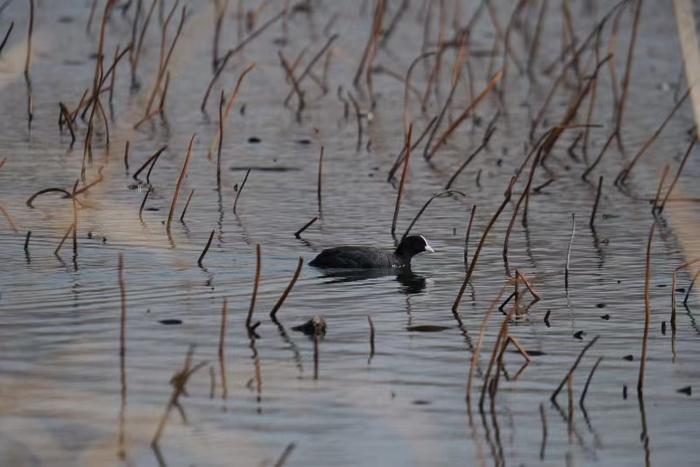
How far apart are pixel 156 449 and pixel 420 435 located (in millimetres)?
1056

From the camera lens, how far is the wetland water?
6.55 meters

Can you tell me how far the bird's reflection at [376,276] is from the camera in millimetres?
9805

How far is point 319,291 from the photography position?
9477mm

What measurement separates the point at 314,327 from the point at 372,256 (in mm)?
2079

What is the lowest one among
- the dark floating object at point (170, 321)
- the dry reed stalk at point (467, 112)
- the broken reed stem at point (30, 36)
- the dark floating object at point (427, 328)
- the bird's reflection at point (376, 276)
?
the bird's reflection at point (376, 276)

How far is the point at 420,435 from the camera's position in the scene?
6555mm

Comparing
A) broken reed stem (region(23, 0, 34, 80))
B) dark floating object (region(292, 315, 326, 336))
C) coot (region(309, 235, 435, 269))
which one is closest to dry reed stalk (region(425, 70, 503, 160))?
coot (region(309, 235, 435, 269))

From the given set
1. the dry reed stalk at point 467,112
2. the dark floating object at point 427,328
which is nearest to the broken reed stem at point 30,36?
the dark floating object at point 427,328

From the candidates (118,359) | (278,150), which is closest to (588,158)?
(278,150)

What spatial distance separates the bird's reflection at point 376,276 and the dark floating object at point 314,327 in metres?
1.43

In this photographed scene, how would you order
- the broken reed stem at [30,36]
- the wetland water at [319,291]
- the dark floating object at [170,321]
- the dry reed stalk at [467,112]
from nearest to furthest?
the wetland water at [319,291] < the broken reed stem at [30,36] < the dark floating object at [170,321] < the dry reed stalk at [467,112]

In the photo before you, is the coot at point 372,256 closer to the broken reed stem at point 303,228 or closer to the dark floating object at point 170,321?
the broken reed stem at point 303,228

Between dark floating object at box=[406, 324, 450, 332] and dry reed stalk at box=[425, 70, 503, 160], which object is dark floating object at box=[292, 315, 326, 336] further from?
dry reed stalk at box=[425, 70, 503, 160]

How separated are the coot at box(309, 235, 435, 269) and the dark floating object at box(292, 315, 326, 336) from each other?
1722 millimetres
